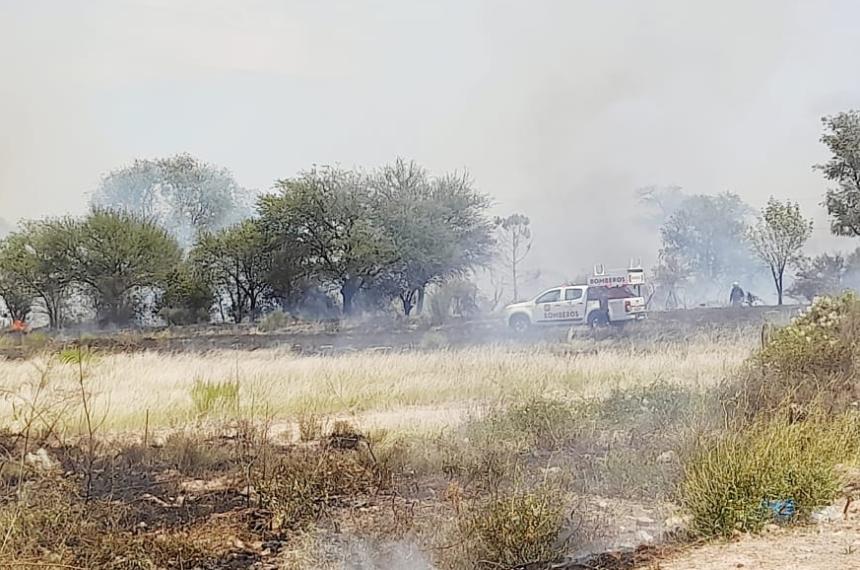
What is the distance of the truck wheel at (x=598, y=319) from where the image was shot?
2289cm

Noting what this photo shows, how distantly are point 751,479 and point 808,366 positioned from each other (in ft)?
13.8

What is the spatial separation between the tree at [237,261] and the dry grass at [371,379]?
15.3 meters

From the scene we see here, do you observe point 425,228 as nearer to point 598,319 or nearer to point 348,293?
point 348,293

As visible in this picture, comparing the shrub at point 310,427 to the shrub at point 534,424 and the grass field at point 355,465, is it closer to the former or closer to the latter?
the grass field at point 355,465

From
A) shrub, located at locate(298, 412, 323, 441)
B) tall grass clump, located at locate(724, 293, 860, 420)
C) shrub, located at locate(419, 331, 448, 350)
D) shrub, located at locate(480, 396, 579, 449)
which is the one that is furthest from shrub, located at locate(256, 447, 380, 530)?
shrub, located at locate(419, 331, 448, 350)

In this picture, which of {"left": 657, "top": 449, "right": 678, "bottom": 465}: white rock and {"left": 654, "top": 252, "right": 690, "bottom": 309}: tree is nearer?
{"left": 657, "top": 449, "right": 678, "bottom": 465}: white rock

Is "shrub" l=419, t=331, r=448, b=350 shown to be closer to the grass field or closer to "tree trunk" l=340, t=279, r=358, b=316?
the grass field

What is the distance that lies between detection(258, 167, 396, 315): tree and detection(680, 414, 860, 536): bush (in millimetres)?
23982

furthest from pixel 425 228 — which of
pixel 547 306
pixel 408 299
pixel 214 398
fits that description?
pixel 214 398

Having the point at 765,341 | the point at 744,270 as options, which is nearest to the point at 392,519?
the point at 765,341

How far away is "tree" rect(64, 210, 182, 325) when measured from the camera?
29.0 m

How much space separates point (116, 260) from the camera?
29219 mm

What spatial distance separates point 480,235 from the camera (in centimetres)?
3253

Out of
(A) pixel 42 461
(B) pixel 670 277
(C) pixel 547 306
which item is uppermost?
(B) pixel 670 277
